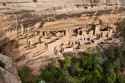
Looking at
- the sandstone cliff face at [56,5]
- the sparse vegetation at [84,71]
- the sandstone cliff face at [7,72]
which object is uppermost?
the sandstone cliff face at [56,5]

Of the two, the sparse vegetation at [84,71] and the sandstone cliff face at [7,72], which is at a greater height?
the sandstone cliff face at [7,72]

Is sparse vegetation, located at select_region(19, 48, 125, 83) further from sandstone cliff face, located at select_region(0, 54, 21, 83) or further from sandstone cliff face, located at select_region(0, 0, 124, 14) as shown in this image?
sandstone cliff face, located at select_region(0, 0, 124, 14)

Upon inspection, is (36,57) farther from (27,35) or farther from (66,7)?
(66,7)

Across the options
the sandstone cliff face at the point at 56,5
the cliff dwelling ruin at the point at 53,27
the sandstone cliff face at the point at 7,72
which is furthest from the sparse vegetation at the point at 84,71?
the sandstone cliff face at the point at 56,5

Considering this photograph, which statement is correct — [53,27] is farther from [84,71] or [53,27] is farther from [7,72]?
[7,72]

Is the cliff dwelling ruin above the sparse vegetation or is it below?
above

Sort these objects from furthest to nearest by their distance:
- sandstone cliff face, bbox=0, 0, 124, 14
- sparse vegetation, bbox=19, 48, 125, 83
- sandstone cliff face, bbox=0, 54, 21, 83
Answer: sparse vegetation, bbox=19, 48, 125, 83 → sandstone cliff face, bbox=0, 0, 124, 14 → sandstone cliff face, bbox=0, 54, 21, 83

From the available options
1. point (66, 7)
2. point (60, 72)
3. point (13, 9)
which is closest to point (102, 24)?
point (66, 7)

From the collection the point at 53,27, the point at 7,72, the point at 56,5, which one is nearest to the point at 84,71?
the point at 53,27

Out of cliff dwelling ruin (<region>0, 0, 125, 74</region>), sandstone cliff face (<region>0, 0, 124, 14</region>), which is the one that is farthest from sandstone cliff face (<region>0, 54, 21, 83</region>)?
sandstone cliff face (<region>0, 0, 124, 14</region>)

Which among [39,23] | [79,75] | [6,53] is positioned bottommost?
[79,75]

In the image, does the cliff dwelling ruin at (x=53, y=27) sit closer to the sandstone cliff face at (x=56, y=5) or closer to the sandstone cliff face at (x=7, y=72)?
the sandstone cliff face at (x=56, y=5)
